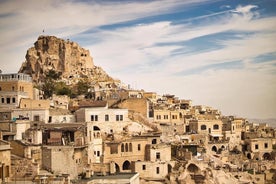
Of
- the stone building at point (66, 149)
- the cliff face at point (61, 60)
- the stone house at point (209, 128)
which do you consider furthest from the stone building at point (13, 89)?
the cliff face at point (61, 60)

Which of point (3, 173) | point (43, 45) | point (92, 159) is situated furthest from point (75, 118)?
point (43, 45)

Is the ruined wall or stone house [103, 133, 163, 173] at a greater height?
the ruined wall

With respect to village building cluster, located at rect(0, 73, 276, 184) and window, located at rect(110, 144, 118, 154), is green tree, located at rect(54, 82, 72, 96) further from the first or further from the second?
window, located at rect(110, 144, 118, 154)

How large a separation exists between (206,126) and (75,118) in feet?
19.9

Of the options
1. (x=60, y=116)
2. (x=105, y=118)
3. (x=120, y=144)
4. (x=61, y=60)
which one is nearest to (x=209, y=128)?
(x=105, y=118)

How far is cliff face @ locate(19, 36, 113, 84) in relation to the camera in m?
31.5

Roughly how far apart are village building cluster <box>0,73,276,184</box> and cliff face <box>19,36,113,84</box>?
985 cm

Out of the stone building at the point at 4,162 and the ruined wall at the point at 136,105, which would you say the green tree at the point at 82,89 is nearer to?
the ruined wall at the point at 136,105

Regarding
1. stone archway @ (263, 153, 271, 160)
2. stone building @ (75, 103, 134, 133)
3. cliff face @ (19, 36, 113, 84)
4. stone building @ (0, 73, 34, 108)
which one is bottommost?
stone archway @ (263, 153, 271, 160)

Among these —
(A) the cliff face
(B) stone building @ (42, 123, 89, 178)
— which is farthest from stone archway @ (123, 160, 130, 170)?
(A) the cliff face

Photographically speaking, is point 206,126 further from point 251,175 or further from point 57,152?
point 57,152

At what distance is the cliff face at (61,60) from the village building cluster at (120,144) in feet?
32.3

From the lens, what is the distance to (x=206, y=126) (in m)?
21.0

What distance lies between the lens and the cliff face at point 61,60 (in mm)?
31500
